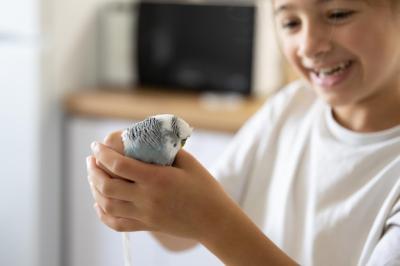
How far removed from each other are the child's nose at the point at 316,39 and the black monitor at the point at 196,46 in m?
0.75

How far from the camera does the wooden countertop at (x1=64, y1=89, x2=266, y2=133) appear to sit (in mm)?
1221

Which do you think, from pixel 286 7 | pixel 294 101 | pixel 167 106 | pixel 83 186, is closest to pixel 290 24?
pixel 286 7

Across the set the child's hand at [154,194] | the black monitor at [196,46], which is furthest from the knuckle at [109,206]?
the black monitor at [196,46]

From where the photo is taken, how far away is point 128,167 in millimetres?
466

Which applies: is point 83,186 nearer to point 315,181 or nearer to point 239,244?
point 315,181

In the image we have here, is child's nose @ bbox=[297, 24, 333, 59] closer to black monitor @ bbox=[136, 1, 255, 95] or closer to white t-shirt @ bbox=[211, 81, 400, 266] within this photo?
white t-shirt @ bbox=[211, 81, 400, 266]

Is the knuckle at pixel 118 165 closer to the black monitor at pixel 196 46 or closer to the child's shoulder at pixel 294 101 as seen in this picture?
the child's shoulder at pixel 294 101

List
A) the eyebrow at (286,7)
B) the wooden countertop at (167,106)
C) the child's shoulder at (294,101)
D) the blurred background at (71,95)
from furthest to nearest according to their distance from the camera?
the blurred background at (71,95)
the wooden countertop at (167,106)
the child's shoulder at (294,101)
the eyebrow at (286,7)

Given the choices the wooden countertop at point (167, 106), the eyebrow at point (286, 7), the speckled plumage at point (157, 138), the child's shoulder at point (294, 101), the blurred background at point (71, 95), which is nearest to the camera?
the speckled plumage at point (157, 138)

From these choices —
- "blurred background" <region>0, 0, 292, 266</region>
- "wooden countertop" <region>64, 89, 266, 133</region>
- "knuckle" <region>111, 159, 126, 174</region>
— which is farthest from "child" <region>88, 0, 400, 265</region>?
"blurred background" <region>0, 0, 292, 266</region>

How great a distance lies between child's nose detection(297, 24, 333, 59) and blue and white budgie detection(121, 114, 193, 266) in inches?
7.2

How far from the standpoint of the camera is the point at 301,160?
691 millimetres

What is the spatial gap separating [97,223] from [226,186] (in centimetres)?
68

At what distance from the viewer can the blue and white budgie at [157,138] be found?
447 mm
